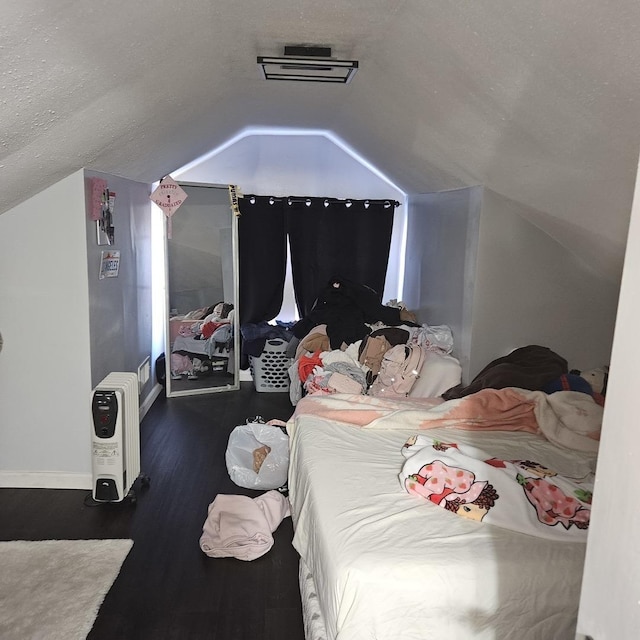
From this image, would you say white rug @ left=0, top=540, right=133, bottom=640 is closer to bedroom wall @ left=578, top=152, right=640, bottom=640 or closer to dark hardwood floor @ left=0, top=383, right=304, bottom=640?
dark hardwood floor @ left=0, top=383, right=304, bottom=640

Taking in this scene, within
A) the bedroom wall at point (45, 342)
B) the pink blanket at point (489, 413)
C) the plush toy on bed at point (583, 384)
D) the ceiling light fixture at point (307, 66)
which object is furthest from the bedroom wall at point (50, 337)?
the plush toy on bed at point (583, 384)

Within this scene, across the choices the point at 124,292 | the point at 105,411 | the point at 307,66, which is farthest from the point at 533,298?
the point at 124,292

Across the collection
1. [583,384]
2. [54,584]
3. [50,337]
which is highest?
[50,337]

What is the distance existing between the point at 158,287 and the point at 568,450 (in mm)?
3531

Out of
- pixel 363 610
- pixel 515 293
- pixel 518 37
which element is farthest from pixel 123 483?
pixel 518 37

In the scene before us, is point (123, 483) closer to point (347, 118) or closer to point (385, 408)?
point (385, 408)

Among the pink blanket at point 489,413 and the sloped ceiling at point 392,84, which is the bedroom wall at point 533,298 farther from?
the pink blanket at point 489,413

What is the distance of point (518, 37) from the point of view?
1557 mm

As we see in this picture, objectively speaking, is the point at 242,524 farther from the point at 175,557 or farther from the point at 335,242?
the point at 335,242

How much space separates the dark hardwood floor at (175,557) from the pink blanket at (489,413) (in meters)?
0.65

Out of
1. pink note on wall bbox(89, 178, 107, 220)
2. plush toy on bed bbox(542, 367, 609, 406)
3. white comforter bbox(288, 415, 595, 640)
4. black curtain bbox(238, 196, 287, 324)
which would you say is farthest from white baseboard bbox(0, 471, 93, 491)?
plush toy on bed bbox(542, 367, 609, 406)

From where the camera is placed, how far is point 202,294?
4938 millimetres

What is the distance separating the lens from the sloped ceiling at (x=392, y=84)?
145 cm

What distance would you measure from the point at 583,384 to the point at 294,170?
10.4 ft
